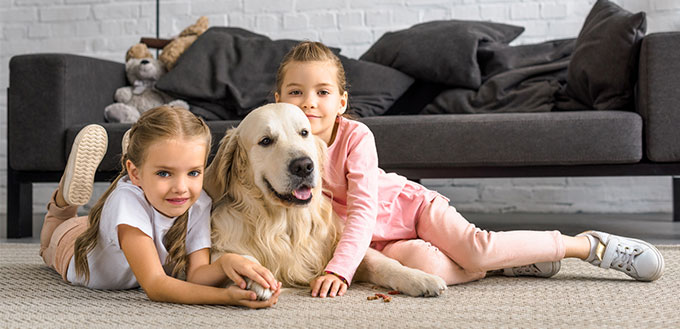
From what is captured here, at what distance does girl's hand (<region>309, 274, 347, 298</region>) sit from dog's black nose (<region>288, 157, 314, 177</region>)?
231 millimetres

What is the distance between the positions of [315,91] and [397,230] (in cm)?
42

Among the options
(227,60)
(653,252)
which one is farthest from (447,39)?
(653,252)

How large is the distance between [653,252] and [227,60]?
205cm

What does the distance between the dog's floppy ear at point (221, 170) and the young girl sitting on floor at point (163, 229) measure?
0.11ft

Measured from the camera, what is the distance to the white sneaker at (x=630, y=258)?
5.05 ft

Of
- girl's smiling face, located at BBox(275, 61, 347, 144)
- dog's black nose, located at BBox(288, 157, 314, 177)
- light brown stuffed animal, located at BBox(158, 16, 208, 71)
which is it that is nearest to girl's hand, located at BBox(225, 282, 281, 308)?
dog's black nose, located at BBox(288, 157, 314, 177)

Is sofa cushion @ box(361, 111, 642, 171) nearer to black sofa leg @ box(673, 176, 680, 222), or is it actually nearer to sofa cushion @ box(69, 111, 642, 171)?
sofa cushion @ box(69, 111, 642, 171)

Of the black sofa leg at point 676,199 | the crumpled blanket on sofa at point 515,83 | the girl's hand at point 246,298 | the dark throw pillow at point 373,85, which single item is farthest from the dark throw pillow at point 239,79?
the girl's hand at point 246,298

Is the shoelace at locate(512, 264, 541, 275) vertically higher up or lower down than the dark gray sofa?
lower down

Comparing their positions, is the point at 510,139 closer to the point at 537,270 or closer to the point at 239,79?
the point at 537,270

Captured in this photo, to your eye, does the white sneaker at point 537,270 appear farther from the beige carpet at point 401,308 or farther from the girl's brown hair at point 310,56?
the girl's brown hair at point 310,56

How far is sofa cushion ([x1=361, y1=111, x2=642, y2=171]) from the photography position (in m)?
2.29

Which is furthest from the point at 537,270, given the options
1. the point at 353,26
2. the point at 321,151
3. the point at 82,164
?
the point at 353,26

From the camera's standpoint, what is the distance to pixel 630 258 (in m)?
1.55
